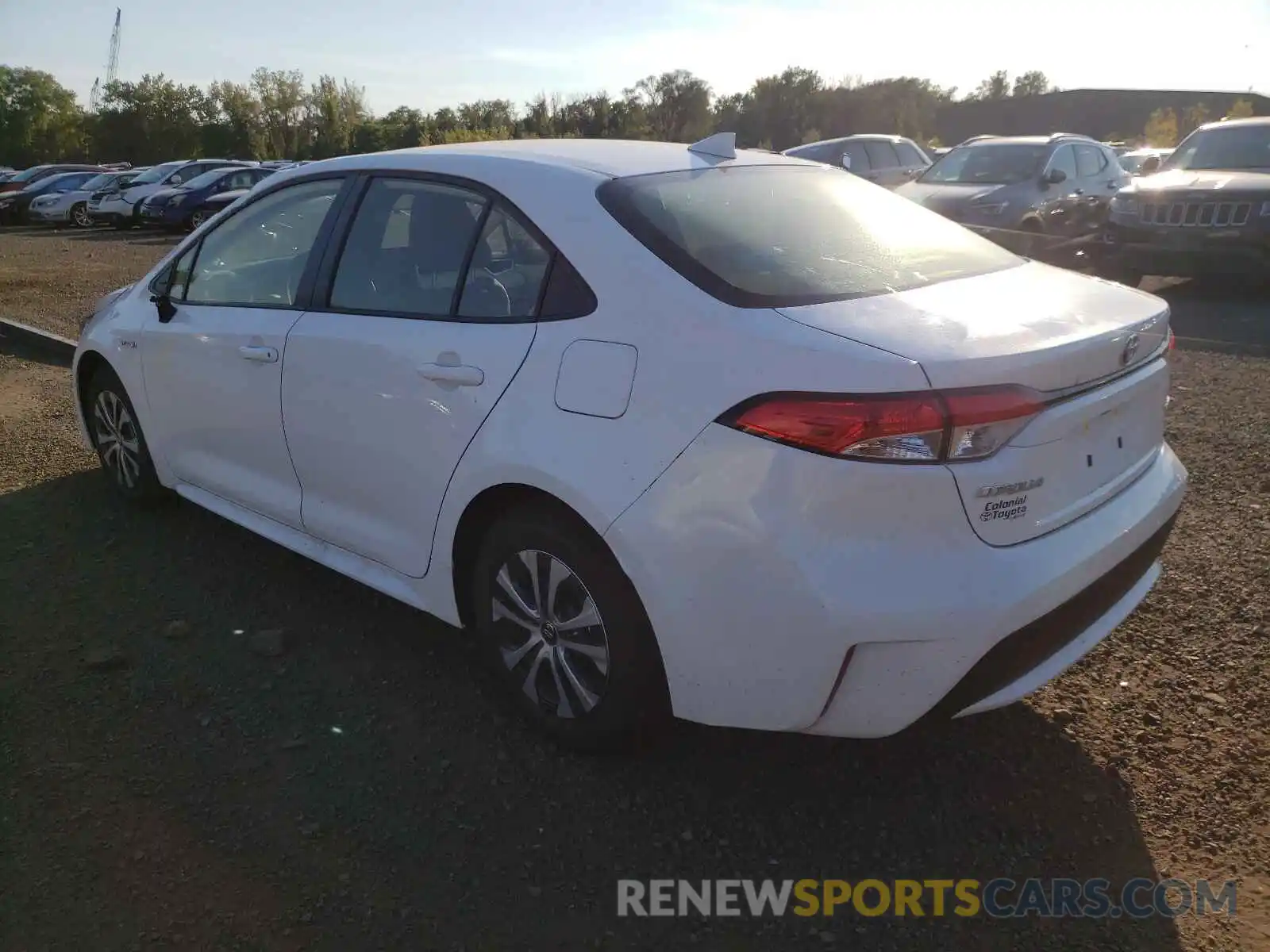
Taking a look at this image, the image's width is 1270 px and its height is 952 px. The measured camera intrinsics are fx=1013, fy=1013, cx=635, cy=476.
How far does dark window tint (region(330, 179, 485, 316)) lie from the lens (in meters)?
3.14

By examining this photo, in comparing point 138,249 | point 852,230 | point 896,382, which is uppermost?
point 852,230

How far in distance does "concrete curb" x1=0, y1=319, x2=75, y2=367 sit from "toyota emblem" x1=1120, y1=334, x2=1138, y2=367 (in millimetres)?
7965

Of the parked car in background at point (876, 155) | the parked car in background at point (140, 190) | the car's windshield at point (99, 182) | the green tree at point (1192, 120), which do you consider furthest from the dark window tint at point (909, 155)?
the green tree at point (1192, 120)

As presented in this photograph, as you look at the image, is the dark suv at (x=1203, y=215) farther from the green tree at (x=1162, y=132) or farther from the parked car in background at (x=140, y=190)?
the green tree at (x=1162, y=132)

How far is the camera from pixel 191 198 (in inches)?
915

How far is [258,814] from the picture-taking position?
2.72 metres

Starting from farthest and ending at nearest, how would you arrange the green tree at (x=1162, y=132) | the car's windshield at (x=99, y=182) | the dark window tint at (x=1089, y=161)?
the green tree at (x=1162, y=132)
the car's windshield at (x=99, y=182)
the dark window tint at (x=1089, y=161)

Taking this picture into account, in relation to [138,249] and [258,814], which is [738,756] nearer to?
[258,814]

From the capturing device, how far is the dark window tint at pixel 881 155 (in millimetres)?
16094

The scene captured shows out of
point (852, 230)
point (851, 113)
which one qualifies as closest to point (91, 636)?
point (852, 230)

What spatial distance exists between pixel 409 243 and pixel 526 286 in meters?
0.66

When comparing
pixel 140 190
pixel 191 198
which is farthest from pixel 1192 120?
pixel 140 190

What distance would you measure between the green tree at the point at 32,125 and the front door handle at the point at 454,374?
8626 cm

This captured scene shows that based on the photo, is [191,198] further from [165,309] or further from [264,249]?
[264,249]
